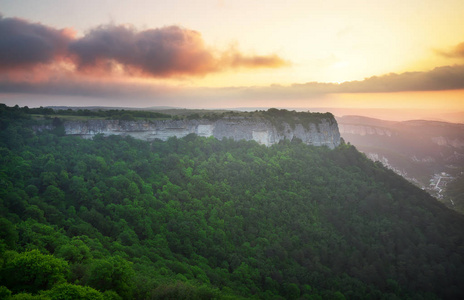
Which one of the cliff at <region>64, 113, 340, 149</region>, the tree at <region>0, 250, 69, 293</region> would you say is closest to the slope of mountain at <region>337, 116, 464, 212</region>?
the cliff at <region>64, 113, 340, 149</region>

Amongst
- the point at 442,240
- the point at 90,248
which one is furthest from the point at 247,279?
the point at 442,240

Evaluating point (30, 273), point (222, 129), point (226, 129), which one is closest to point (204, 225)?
point (30, 273)

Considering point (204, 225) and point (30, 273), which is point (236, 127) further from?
point (30, 273)

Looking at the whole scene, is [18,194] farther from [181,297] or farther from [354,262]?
[354,262]

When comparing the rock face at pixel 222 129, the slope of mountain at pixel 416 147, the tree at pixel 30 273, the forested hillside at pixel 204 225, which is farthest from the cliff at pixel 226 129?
the slope of mountain at pixel 416 147

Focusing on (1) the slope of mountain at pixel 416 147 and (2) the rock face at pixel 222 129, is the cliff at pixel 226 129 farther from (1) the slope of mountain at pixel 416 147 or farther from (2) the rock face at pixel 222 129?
(1) the slope of mountain at pixel 416 147

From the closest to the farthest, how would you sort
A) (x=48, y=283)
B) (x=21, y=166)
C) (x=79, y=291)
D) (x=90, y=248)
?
(x=79, y=291) → (x=48, y=283) → (x=90, y=248) → (x=21, y=166)

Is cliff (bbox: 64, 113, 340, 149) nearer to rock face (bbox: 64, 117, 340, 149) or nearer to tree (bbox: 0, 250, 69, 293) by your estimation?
rock face (bbox: 64, 117, 340, 149)
